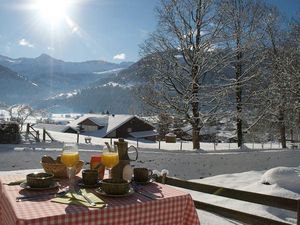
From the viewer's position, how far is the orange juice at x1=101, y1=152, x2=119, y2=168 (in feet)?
12.1

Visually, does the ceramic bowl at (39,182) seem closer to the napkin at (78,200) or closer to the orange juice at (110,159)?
the napkin at (78,200)

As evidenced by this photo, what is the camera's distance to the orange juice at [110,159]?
3.68m

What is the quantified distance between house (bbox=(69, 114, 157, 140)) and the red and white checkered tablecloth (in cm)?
4497

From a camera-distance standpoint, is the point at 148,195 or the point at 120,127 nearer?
the point at 148,195

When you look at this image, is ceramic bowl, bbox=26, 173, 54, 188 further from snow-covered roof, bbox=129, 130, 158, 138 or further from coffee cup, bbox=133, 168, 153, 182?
snow-covered roof, bbox=129, 130, 158, 138

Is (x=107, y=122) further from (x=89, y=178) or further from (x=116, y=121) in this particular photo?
(x=89, y=178)

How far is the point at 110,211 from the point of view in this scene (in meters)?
2.89

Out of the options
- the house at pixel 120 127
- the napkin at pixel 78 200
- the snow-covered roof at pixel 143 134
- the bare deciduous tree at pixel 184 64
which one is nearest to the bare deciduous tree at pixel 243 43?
the bare deciduous tree at pixel 184 64

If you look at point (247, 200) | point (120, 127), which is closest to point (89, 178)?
point (247, 200)

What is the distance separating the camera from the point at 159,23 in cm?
1966

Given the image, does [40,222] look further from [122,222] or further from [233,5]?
[233,5]

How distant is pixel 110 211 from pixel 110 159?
86 cm

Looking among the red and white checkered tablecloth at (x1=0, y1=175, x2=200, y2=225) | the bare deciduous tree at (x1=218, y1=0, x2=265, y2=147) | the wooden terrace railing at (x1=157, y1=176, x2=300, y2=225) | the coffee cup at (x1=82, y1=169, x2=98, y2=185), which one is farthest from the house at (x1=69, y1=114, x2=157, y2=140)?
the red and white checkered tablecloth at (x1=0, y1=175, x2=200, y2=225)

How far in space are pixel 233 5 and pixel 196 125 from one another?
7954 millimetres
